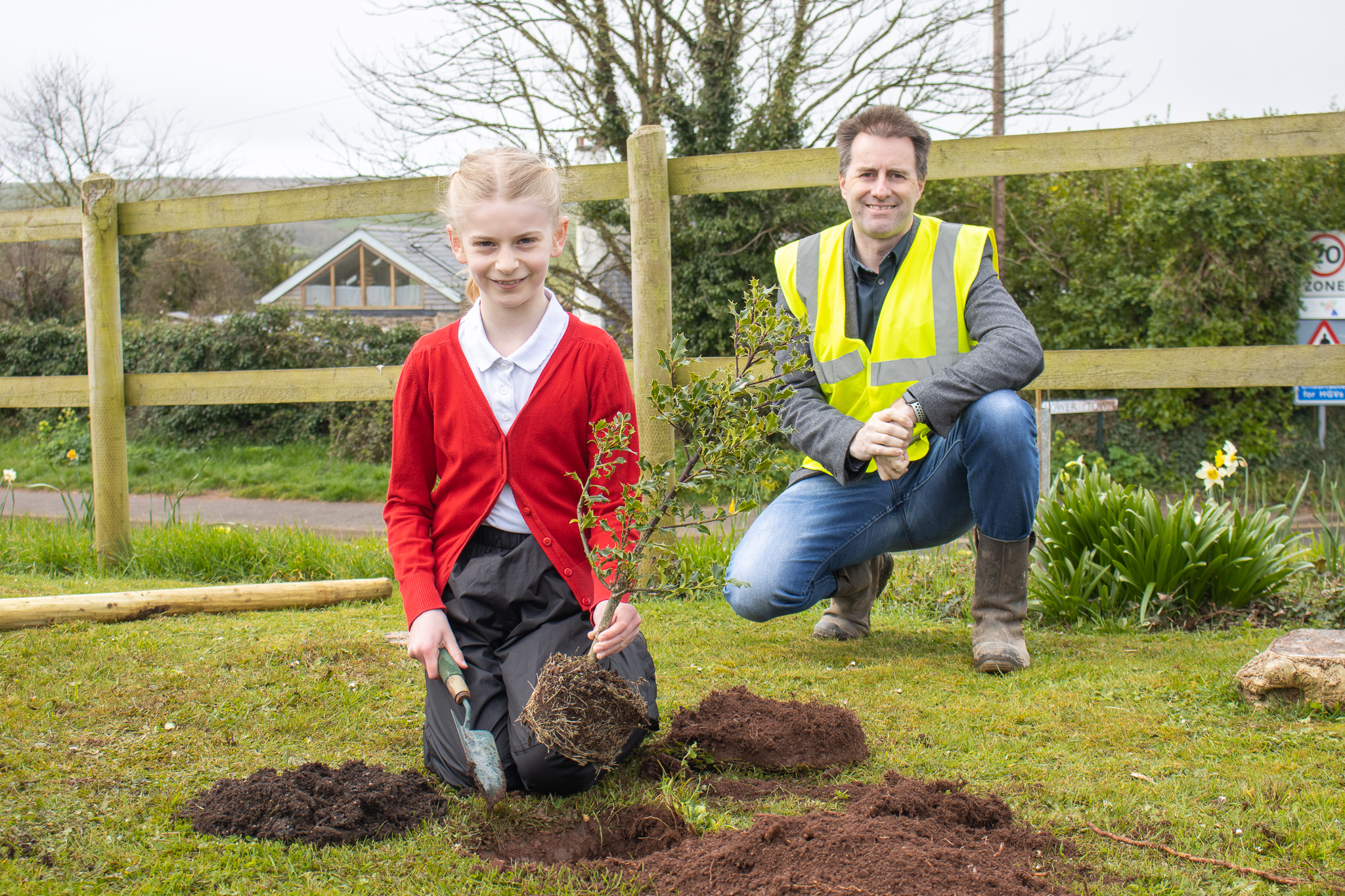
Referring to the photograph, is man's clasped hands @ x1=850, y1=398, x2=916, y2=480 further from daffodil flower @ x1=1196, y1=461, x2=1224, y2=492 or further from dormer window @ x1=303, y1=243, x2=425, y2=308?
dormer window @ x1=303, y1=243, x2=425, y2=308

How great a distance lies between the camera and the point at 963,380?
9.37ft

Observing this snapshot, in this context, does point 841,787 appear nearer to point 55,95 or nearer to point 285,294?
point 55,95

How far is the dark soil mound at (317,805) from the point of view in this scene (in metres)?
1.91

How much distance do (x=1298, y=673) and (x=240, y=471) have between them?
50.6 feet

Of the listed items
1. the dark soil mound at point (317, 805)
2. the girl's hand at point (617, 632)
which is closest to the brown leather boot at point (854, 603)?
the girl's hand at point (617, 632)

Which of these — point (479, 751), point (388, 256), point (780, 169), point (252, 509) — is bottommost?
point (252, 509)

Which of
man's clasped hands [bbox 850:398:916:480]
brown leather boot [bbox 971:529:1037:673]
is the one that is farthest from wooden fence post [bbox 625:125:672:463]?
brown leather boot [bbox 971:529:1037:673]

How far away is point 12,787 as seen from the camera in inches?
83.0

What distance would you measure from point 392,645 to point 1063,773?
217 cm

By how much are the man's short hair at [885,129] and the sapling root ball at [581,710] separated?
73.9 inches

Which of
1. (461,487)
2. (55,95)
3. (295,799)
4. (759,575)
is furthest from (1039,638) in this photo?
(55,95)

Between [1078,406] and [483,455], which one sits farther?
[1078,406]

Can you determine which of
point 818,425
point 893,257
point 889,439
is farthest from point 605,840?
point 893,257

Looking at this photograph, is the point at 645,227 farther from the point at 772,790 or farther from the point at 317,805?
the point at 317,805
